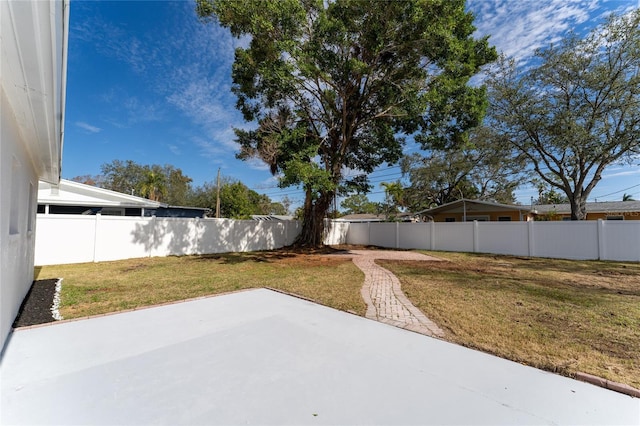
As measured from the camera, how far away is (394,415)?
77.4 inches

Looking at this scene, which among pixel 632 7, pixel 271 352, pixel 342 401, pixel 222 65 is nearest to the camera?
pixel 342 401

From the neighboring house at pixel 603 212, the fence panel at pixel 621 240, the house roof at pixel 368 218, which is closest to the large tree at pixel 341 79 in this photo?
the fence panel at pixel 621 240

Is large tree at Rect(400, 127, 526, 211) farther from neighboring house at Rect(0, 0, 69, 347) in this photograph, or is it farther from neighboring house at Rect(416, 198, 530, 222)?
neighboring house at Rect(0, 0, 69, 347)

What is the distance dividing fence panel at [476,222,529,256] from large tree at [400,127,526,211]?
22.0 ft

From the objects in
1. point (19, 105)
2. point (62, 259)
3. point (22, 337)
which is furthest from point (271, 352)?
point (62, 259)

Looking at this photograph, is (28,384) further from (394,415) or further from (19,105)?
(394,415)

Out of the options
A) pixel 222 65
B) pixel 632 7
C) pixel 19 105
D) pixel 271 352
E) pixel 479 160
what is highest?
pixel 632 7

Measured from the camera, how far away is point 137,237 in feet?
34.2

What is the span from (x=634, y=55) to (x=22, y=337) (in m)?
20.4

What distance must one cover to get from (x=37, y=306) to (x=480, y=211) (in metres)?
20.9

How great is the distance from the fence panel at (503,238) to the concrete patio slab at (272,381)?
11.6 metres

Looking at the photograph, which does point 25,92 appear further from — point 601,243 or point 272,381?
point 601,243

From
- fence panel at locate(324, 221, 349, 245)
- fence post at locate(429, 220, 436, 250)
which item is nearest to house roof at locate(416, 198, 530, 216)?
fence post at locate(429, 220, 436, 250)

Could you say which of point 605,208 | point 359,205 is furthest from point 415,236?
point 359,205
